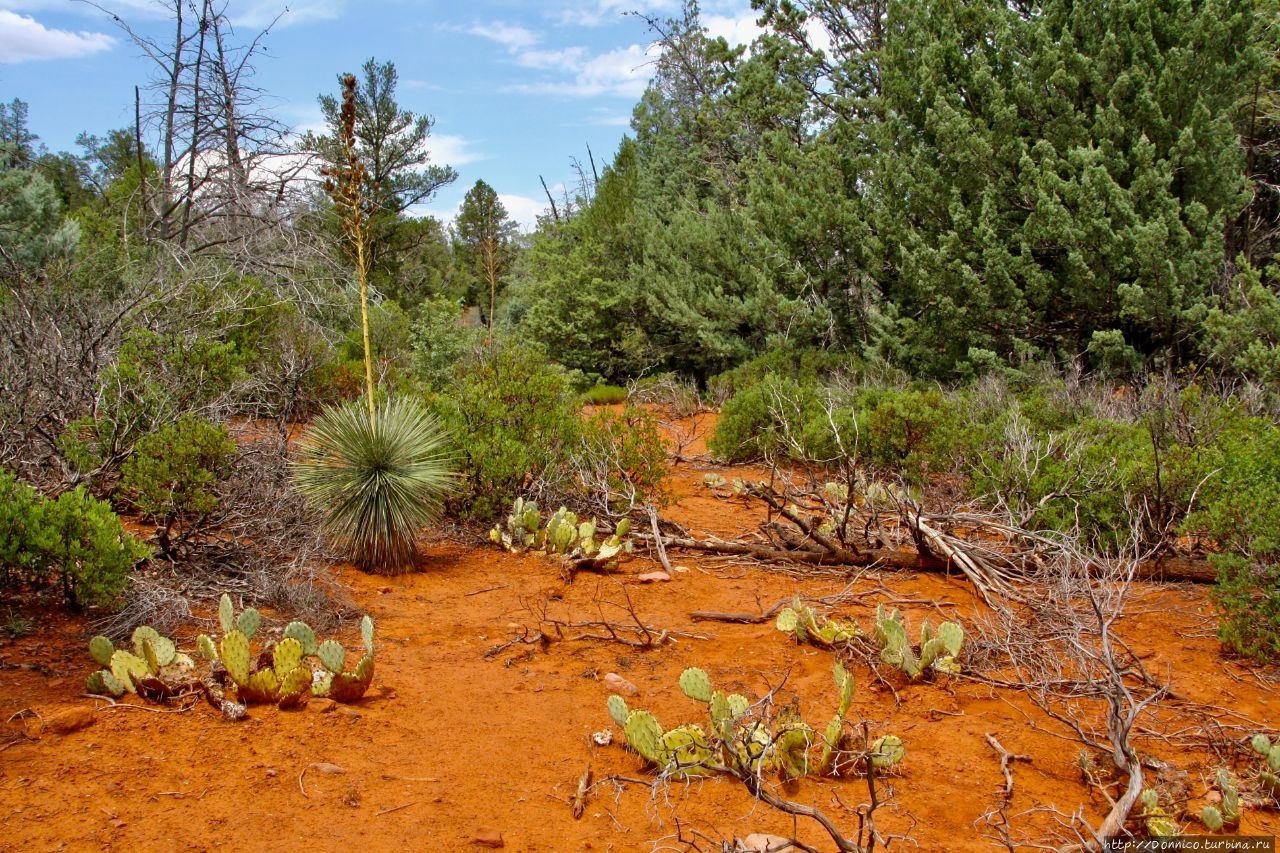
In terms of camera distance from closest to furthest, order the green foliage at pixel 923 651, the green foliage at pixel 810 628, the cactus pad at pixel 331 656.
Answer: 1. the cactus pad at pixel 331 656
2. the green foliage at pixel 923 651
3. the green foliage at pixel 810 628

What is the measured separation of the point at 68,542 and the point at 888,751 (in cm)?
388

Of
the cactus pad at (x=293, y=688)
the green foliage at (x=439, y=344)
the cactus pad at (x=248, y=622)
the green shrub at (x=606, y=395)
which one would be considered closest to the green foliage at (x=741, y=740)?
the cactus pad at (x=293, y=688)

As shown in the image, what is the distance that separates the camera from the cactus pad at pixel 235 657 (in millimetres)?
3600

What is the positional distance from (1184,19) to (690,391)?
9482 millimetres

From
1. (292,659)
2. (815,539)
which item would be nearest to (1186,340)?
(815,539)

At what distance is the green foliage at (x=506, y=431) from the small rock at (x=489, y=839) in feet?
13.6

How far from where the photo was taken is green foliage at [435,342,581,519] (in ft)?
23.2

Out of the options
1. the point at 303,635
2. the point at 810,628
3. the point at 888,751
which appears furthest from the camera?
the point at 810,628

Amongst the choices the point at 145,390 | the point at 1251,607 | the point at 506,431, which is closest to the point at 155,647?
the point at 145,390

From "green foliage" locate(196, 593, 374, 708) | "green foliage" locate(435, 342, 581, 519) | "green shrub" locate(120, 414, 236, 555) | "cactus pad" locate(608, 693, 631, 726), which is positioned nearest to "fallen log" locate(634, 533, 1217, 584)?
"green foliage" locate(435, 342, 581, 519)

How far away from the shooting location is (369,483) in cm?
586

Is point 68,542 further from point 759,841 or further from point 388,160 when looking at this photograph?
point 388,160

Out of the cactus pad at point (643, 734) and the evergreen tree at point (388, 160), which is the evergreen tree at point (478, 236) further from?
the cactus pad at point (643, 734)

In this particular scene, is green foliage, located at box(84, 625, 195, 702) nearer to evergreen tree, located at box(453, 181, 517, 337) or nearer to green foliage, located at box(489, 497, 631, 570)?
green foliage, located at box(489, 497, 631, 570)
